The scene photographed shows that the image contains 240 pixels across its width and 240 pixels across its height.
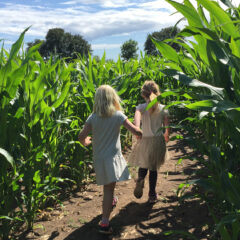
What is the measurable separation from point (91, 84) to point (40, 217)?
6.19 ft

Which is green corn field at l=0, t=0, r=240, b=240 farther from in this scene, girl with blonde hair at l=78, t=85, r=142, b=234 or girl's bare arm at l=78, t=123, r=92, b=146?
girl with blonde hair at l=78, t=85, r=142, b=234

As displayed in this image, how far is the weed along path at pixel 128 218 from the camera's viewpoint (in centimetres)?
288

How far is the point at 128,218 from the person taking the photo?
3230 millimetres

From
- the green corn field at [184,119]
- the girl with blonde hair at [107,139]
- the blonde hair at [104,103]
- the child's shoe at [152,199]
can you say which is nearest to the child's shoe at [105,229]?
the girl with blonde hair at [107,139]

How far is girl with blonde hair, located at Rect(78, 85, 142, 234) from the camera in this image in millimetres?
2924

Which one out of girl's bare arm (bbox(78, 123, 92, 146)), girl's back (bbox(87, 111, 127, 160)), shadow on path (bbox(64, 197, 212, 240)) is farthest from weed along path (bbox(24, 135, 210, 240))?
girl's bare arm (bbox(78, 123, 92, 146))

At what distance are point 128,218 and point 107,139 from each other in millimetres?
895

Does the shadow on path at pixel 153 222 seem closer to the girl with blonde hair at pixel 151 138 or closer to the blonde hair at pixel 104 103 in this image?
the girl with blonde hair at pixel 151 138

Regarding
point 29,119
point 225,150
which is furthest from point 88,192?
point 225,150

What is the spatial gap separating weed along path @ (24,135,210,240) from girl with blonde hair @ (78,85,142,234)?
28cm

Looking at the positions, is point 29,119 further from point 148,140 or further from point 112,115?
point 148,140

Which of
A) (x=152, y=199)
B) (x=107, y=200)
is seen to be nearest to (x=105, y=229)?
(x=107, y=200)

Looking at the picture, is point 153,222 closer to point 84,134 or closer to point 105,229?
point 105,229

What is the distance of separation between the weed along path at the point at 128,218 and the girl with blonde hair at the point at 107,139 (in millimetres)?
279
